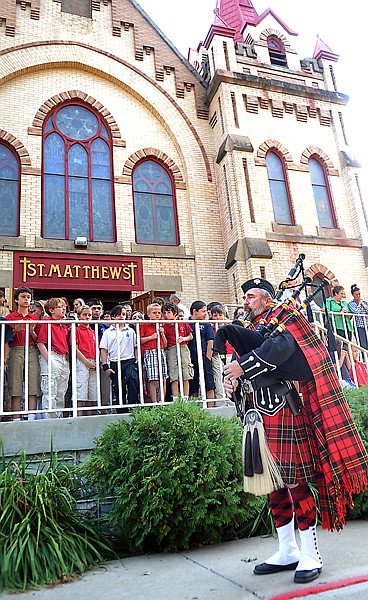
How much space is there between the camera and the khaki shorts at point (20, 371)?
5.54m

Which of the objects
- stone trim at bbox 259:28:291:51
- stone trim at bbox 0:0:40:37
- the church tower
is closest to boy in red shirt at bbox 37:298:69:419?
the church tower

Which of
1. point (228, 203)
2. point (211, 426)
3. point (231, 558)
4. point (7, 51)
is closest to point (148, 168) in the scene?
point (228, 203)

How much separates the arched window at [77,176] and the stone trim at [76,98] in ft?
0.62

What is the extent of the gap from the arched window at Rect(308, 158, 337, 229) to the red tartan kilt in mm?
11004

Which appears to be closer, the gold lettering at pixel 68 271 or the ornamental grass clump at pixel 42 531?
the ornamental grass clump at pixel 42 531

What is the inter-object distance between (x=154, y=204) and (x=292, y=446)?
10046 millimetres

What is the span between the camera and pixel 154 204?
41.2ft

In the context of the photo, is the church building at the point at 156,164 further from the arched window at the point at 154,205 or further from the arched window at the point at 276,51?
the arched window at the point at 276,51

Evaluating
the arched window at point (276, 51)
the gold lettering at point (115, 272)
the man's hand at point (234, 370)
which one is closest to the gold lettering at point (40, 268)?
the gold lettering at point (115, 272)

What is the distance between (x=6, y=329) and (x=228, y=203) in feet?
26.7

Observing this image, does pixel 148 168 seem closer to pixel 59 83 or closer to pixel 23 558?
pixel 59 83

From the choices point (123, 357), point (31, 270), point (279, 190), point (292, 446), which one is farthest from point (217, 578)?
point (279, 190)

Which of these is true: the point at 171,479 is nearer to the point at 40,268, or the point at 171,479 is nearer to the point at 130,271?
the point at 40,268

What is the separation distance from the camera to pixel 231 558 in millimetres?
3742
